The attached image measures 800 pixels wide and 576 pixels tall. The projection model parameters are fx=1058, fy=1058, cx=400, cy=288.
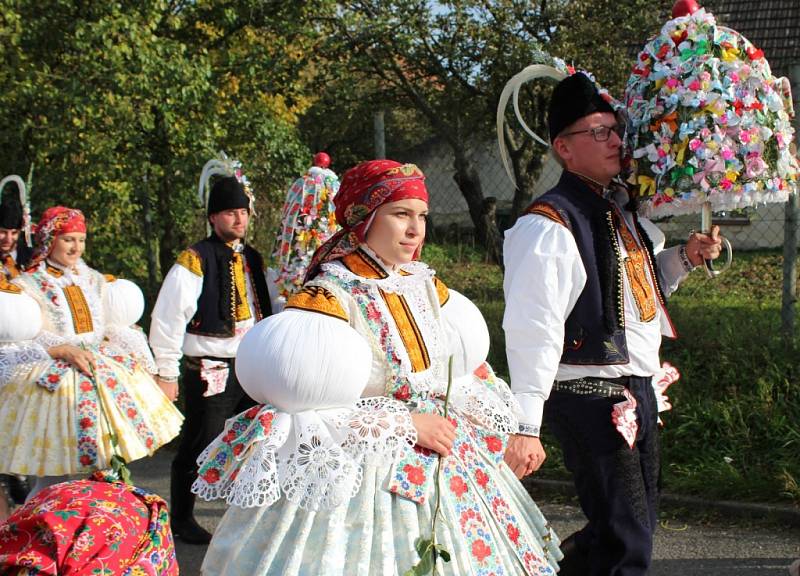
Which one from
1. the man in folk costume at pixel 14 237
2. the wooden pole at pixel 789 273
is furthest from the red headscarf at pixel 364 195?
the wooden pole at pixel 789 273

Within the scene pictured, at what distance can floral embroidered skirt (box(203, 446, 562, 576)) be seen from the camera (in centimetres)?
283

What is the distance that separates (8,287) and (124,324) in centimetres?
79

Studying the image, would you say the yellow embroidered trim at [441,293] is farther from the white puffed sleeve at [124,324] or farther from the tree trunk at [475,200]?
the tree trunk at [475,200]

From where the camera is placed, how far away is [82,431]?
556cm

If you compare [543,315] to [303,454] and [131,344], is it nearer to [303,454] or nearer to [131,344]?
[303,454]

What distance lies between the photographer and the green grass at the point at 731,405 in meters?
5.88

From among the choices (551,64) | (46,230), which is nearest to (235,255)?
A: (46,230)

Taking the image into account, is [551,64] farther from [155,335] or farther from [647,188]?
[155,335]

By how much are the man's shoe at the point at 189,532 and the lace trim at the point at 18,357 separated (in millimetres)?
1141

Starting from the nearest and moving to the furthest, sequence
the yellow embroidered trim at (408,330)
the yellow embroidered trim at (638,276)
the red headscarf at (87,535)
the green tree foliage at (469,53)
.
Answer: the red headscarf at (87,535), the yellow embroidered trim at (408,330), the yellow embroidered trim at (638,276), the green tree foliage at (469,53)

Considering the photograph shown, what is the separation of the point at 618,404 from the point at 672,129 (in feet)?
3.20

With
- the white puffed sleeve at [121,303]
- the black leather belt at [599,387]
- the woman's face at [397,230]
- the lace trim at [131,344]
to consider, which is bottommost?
the lace trim at [131,344]

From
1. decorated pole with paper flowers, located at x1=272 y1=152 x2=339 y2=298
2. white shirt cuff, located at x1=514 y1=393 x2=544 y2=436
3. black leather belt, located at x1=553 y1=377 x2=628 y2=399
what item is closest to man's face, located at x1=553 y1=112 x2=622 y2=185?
black leather belt, located at x1=553 y1=377 x2=628 y2=399

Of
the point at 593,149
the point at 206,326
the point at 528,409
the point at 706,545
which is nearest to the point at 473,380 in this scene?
the point at 528,409
